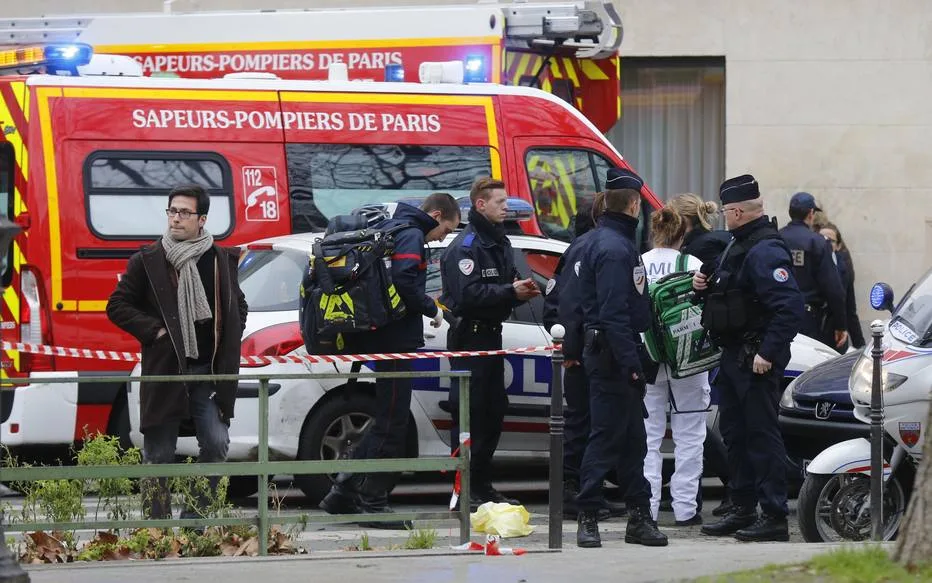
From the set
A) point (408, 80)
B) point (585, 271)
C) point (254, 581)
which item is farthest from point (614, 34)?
point (254, 581)

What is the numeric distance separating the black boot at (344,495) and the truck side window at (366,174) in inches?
104

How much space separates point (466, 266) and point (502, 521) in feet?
4.75

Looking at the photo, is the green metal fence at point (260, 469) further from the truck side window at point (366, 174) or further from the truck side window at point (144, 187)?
the truck side window at point (366, 174)

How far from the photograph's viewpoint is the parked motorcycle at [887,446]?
7.95 m

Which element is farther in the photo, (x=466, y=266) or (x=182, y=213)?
(x=466, y=266)

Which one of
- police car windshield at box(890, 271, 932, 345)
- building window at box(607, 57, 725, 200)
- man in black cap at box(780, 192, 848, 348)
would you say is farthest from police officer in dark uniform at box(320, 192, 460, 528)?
building window at box(607, 57, 725, 200)

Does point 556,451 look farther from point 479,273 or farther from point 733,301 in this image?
point 479,273

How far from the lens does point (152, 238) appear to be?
1090 centimetres

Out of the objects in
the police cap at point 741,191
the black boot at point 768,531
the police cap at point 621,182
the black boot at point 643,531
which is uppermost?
the police cap at point 621,182

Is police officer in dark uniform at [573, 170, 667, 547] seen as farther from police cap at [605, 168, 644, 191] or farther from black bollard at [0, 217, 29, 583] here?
black bollard at [0, 217, 29, 583]

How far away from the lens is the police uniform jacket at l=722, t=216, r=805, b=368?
27.6 ft

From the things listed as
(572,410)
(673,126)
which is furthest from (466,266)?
(673,126)

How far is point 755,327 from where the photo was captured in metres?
8.59

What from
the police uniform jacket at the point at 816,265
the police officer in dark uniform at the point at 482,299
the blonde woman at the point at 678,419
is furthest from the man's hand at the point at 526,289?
the police uniform jacket at the point at 816,265
